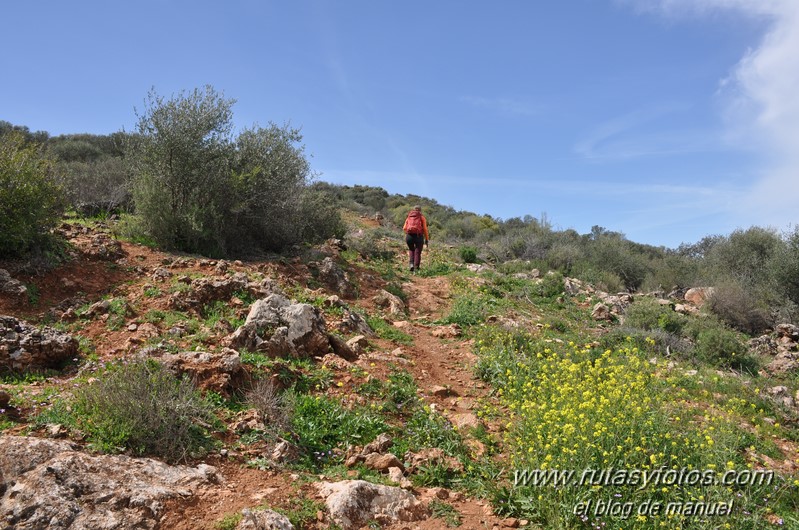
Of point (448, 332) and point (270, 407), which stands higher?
point (448, 332)

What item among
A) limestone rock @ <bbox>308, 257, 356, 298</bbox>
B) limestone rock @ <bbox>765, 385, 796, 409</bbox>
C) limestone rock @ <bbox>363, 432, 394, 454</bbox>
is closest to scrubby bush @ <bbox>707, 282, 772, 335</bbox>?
limestone rock @ <bbox>765, 385, 796, 409</bbox>

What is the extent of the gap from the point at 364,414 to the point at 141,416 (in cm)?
202

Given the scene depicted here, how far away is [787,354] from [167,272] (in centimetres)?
1212

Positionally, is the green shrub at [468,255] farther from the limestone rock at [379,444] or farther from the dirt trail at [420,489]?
the limestone rock at [379,444]

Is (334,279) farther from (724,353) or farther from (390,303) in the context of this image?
(724,353)

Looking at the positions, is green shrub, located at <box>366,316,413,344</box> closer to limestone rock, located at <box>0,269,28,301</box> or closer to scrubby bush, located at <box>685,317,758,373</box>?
limestone rock, located at <box>0,269,28,301</box>

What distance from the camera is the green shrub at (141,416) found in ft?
→ 11.6

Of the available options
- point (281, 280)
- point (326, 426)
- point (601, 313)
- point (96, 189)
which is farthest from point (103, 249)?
point (601, 313)

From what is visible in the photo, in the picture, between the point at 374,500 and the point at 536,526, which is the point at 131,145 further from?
the point at 536,526

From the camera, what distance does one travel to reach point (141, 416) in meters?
3.63

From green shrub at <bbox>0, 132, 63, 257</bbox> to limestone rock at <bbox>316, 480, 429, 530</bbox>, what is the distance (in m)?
7.02

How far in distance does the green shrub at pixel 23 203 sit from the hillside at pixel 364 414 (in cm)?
45

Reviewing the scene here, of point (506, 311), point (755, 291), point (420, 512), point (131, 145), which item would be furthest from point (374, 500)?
point (755, 291)

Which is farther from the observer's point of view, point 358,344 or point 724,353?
point 724,353
